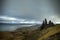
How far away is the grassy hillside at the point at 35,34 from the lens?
6.97 feet

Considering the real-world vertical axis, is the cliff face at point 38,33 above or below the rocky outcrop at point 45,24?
below

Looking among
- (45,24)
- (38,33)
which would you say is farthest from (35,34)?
(45,24)

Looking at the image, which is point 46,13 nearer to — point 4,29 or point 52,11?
point 52,11

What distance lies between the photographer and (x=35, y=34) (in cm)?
219

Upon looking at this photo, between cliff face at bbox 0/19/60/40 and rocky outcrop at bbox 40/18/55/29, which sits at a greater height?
rocky outcrop at bbox 40/18/55/29

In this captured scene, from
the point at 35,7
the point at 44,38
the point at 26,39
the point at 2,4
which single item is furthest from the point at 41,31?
the point at 2,4

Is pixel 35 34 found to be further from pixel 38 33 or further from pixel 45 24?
pixel 45 24

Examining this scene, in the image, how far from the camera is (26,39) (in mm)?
2189

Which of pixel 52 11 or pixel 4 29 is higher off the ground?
pixel 52 11

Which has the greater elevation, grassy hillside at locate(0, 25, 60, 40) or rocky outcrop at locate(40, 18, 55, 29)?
rocky outcrop at locate(40, 18, 55, 29)

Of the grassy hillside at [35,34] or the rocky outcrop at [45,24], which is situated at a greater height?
the rocky outcrop at [45,24]

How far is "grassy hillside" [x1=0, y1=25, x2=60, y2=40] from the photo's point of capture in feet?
6.97

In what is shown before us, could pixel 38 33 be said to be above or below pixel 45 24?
below

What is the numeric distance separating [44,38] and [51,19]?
0.33 m
